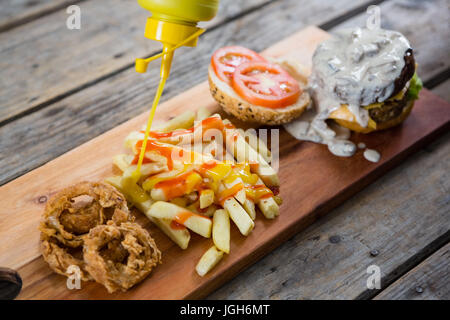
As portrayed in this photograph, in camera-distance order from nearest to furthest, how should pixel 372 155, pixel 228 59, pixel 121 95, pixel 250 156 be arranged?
1. pixel 250 156
2. pixel 372 155
3. pixel 228 59
4. pixel 121 95

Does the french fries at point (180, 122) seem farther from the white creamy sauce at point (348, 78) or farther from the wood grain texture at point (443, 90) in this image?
the wood grain texture at point (443, 90)

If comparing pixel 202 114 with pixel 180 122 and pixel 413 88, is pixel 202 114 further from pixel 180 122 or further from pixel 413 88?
pixel 413 88

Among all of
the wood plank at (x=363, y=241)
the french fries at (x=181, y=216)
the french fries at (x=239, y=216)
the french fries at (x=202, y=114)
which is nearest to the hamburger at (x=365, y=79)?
the wood plank at (x=363, y=241)

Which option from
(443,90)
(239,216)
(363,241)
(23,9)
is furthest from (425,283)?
(23,9)

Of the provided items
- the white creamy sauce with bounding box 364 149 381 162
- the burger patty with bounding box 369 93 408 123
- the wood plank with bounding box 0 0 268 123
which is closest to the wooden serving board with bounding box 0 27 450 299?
the white creamy sauce with bounding box 364 149 381 162

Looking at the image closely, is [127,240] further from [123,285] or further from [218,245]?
[218,245]
